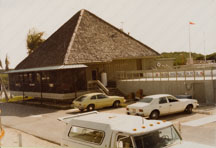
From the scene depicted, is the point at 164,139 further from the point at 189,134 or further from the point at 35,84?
the point at 35,84

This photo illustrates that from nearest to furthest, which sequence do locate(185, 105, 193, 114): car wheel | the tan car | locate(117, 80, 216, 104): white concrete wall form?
locate(185, 105, 193, 114): car wheel, locate(117, 80, 216, 104): white concrete wall, the tan car

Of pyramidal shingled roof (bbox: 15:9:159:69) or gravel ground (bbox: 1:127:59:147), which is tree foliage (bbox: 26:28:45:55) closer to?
pyramidal shingled roof (bbox: 15:9:159:69)

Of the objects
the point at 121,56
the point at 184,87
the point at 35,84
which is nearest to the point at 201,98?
the point at 184,87

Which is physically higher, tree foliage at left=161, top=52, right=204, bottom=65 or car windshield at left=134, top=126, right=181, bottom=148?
tree foliage at left=161, top=52, right=204, bottom=65

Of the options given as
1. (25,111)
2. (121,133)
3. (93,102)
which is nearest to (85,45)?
(25,111)

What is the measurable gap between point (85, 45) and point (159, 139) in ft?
86.8

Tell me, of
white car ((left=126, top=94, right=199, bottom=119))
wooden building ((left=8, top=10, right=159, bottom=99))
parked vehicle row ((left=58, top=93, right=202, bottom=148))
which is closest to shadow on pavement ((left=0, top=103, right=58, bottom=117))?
wooden building ((left=8, top=10, right=159, bottom=99))

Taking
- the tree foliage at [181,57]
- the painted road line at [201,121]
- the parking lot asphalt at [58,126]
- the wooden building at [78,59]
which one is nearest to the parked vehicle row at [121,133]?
the parking lot asphalt at [58,126]

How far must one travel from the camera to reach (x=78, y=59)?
29.5m

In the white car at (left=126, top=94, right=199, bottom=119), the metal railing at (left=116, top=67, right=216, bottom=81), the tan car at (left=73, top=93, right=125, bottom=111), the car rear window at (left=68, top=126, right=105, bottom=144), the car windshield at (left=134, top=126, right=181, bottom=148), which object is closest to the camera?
the car windshield at (left=134, top=126, right=181, bottom=148)

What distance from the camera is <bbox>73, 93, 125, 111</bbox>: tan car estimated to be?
2222 cm

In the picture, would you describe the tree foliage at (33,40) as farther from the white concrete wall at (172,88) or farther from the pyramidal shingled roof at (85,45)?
the white concrete wall at (172,88)

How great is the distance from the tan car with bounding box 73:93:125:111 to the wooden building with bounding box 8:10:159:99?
180 inches

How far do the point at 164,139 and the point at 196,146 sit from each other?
0.78m
